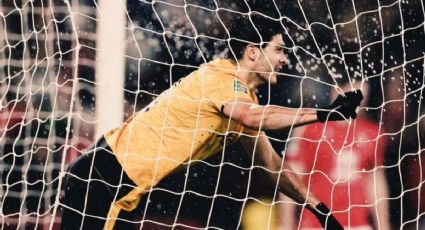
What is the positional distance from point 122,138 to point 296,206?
1.34 feet

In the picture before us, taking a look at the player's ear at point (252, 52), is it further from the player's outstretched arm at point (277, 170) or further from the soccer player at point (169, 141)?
the player's outstretched arm at point (277, 170)

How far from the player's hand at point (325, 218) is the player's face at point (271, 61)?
0.92 ft

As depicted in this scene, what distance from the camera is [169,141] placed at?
133cm

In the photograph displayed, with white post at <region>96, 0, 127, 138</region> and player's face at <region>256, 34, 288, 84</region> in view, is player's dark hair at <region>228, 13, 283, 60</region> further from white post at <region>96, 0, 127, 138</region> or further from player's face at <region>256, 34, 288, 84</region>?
white post at <region>96, 0, 127, 138</region>

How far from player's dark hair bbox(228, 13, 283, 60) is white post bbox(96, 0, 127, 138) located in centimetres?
23

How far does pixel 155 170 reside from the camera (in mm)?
1331

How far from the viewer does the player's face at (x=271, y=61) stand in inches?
53.4

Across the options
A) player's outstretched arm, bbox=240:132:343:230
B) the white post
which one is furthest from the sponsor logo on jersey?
the white post

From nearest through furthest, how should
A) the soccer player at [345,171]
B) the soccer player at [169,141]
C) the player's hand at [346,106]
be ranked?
the player's hand at [346,106]
the soccer player at [169,141]
the soccer player at [345,171]

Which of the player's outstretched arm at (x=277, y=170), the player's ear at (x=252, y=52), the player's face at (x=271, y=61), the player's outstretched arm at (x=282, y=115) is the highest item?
the player's ear at (x=252, y=52)

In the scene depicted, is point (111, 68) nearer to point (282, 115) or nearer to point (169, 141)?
point (169, 141)

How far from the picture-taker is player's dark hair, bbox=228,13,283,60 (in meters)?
1.37

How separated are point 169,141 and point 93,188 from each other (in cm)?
18

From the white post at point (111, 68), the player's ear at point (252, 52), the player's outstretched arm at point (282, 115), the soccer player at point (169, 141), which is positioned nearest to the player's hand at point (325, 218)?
the soccer player at point (169, 141)
